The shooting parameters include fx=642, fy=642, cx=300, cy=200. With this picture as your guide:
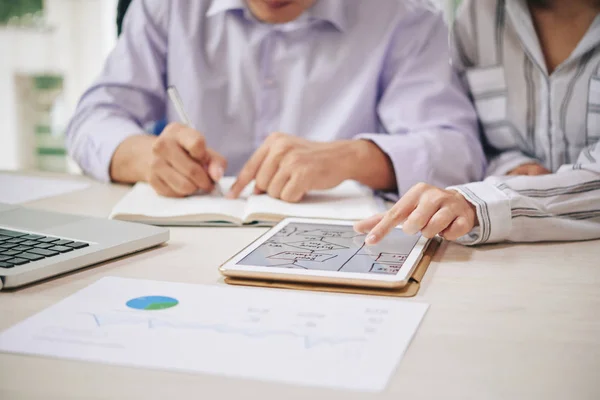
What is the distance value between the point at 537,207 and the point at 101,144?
77 cm

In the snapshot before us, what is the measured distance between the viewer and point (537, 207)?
771mm

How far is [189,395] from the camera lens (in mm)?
390

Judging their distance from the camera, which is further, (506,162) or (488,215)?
(506,162)

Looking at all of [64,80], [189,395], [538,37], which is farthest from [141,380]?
[64,80]

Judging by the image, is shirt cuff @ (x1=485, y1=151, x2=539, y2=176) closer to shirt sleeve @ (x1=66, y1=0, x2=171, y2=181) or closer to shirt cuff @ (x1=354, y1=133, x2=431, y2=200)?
shirt cuff @ (x1=354, y1=133, x2=431, y2=200)

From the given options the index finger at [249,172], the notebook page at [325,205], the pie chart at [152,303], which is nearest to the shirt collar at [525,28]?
the notebook page at [325,205]

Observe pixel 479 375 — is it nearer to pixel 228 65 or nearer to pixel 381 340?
pixel 381 340

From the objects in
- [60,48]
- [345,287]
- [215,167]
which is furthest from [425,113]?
[60,48]

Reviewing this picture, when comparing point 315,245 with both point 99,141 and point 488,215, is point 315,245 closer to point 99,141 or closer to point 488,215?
point 488,215

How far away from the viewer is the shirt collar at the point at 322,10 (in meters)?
1.23

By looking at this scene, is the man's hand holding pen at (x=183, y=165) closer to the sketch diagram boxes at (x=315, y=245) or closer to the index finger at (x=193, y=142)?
the index finger at (x=193, y=142)

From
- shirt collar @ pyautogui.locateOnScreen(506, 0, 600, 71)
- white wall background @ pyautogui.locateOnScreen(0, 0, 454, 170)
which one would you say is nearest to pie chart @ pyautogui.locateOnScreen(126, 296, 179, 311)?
shirt collar @ pyautogui.locateOnScreen(506, 0, 600, 71)

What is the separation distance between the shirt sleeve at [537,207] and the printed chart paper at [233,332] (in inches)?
9.6

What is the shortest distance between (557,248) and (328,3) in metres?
0.71
